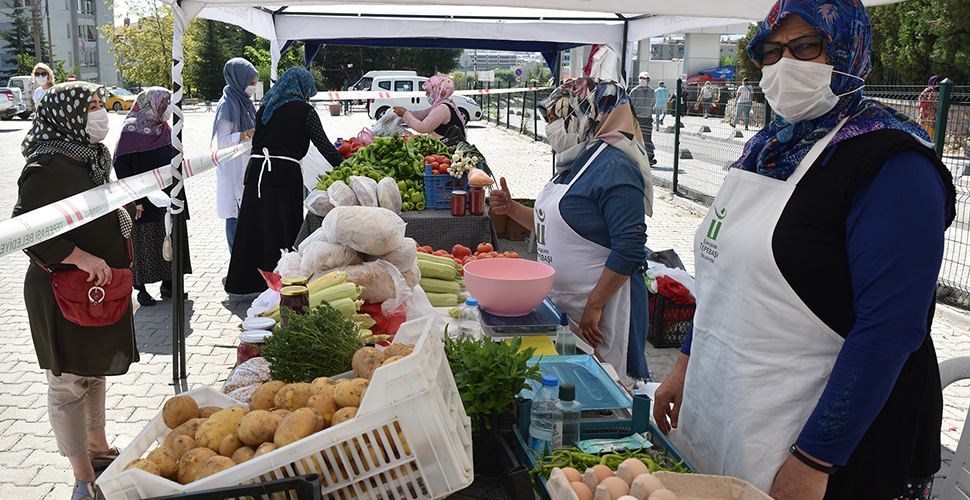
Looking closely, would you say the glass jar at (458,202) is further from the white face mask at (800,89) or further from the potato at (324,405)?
the potato at (324,405)

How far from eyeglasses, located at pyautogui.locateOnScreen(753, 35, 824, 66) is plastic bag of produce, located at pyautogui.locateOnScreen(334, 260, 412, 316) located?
194cm

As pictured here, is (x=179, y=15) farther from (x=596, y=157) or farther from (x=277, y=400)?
(x=277, y=400)

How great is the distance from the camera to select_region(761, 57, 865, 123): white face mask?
1.72m

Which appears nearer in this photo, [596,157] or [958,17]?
[596,157]

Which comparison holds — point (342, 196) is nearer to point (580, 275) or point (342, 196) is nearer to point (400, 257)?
point (400, 257)

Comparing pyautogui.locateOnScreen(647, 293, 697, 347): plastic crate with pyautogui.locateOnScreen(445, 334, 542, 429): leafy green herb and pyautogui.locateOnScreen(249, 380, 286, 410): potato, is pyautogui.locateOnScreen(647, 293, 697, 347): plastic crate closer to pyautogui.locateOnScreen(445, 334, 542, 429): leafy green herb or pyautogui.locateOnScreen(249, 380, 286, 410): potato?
pyautogui.locateOnScreen(445, 334, 542, 429): leafy green herb

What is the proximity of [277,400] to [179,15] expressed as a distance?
3796 millimetres

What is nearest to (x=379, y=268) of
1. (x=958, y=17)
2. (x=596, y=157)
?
(x=596, y=157)

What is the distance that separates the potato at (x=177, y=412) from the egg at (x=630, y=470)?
113cm

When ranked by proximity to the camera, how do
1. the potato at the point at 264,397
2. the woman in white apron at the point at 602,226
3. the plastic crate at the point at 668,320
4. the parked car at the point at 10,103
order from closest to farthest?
the potato at the point at 264,397 → the woman in white apron at the point at 602,226 → the plastic crate at the point at 668,320 → the parked car at the point at 10,103

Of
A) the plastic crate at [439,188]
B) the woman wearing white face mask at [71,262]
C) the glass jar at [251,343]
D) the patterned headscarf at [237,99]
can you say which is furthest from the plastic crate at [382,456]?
the patterned headscarf at [237,99]

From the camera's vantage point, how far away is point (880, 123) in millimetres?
1641

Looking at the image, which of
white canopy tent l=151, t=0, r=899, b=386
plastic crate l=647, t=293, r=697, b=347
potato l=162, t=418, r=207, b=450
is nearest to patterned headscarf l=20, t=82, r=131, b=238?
potato l=162, t=418, r=207, b=450

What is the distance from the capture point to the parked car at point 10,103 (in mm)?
26812
